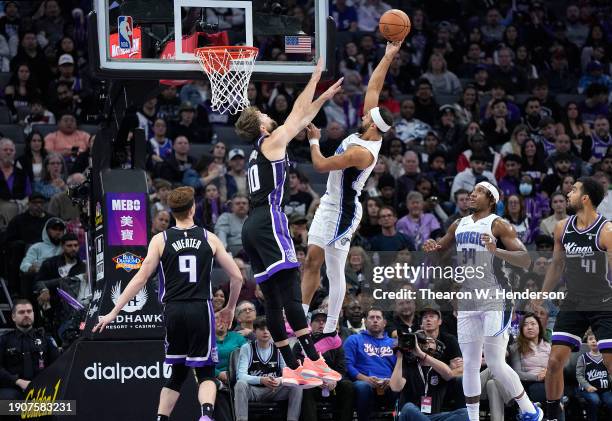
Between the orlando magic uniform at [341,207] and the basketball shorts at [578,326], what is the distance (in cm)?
226

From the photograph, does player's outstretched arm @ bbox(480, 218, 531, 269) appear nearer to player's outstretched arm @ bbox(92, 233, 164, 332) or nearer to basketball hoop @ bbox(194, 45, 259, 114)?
basketball hoop @ bbox(194, 45, 259, 114)

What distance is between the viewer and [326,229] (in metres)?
12.6

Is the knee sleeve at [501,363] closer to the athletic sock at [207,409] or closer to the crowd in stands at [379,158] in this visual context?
the crowd in stands at [379,158]

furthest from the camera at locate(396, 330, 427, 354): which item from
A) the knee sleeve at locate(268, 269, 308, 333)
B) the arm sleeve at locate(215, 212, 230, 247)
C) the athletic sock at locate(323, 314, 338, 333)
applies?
the arm sleeve at locate(215, 212, 230, 247)

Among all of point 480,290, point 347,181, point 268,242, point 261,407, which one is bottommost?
point 261,407

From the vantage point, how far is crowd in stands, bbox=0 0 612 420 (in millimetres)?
15070

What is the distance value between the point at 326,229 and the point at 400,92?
967 cm

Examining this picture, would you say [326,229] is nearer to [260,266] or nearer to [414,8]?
[260,266]

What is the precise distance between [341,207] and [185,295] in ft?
6.50

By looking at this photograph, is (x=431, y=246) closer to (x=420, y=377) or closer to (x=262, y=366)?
(x=420, y=377)

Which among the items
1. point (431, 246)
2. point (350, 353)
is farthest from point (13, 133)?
point (431, 246)

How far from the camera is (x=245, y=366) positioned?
1462cm

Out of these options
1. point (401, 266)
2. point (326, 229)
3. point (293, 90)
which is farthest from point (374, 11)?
point (326, 229)

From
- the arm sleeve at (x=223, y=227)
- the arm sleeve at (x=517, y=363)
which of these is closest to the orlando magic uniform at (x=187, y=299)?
the arm sleeve at (x=517, y=363)
